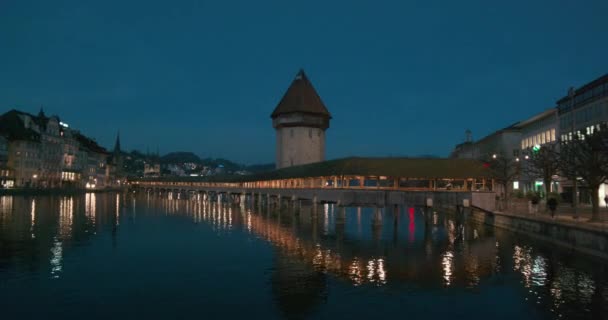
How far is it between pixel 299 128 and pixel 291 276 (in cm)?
7029

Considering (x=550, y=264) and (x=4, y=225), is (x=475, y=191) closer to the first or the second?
(x=550, y=264)

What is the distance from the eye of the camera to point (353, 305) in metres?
19.0

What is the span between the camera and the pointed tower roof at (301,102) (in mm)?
94375

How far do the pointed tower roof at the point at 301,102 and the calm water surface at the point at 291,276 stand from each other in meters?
54.3

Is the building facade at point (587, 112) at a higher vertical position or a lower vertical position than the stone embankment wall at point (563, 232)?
higher

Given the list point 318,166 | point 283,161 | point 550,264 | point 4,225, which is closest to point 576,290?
point 550,264

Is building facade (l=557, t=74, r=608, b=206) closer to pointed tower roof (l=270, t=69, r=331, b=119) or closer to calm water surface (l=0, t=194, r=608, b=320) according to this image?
calm water surface (l=0, t=194, r=608, b=320)

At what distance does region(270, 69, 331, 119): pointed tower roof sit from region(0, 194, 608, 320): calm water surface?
54.3m

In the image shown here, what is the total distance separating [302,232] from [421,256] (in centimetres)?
1451

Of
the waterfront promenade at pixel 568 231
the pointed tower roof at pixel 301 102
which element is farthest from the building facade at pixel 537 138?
the pointed tower roof at pixel 301 102

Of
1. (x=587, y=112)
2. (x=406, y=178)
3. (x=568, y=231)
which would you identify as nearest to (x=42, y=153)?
(x=406, y=178)

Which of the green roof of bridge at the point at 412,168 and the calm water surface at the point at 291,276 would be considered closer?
the calm water surface at the point at 291,276

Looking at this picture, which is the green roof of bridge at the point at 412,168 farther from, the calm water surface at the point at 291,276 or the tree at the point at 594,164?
the tree at the point at 594,164

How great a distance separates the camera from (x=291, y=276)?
951 inches
